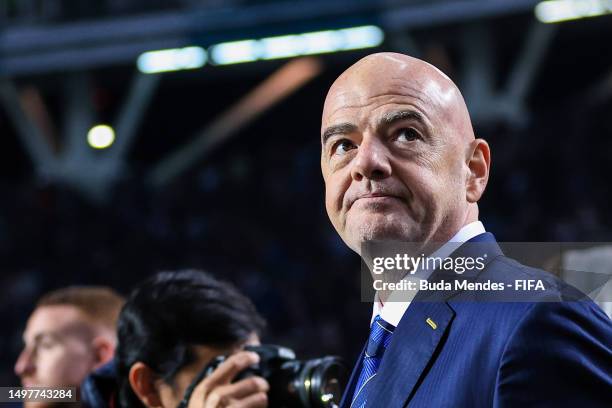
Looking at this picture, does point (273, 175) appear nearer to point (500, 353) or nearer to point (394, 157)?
point (394, 157)

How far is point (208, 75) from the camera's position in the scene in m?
10.5

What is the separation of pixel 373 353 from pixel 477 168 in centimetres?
Result: 31

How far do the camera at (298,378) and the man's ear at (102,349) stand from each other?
587 mm

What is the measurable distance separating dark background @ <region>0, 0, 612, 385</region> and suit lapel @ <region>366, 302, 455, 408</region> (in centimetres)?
488

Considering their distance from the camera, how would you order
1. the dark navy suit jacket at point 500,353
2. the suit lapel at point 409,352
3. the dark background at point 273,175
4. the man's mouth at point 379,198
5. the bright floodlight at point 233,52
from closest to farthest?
the dark navy suit jacket at point 500,353, the suit lapel at point 409,352, the man's mouth at point 379,198, the dark background at point 273,175, the bright floodlight at point 233,52

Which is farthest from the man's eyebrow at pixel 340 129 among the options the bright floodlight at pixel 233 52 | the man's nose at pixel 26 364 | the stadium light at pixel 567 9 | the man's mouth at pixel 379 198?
the bright floodlight at pixel 233 52

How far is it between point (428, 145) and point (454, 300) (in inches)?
8.6

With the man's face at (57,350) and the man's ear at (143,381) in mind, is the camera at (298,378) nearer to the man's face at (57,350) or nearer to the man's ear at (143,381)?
the man's ear at (143,381)

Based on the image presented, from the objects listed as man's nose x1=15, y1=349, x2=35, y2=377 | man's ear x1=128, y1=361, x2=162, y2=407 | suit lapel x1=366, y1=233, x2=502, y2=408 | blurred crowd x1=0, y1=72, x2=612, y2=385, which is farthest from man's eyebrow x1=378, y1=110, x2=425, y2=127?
blurred crowd x1=0, y1=72, x2=612, y2=385

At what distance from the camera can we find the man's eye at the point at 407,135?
1420 mm

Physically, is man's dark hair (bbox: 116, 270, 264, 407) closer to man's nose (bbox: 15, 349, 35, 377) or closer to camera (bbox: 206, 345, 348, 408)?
camera (bbox: 206, 345, 348, 408)

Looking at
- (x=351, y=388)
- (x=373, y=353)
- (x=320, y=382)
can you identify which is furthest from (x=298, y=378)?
(x=373, y=353)

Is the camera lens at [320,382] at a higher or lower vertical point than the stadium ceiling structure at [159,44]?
lower

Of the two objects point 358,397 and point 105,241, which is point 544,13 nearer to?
point 105,241
